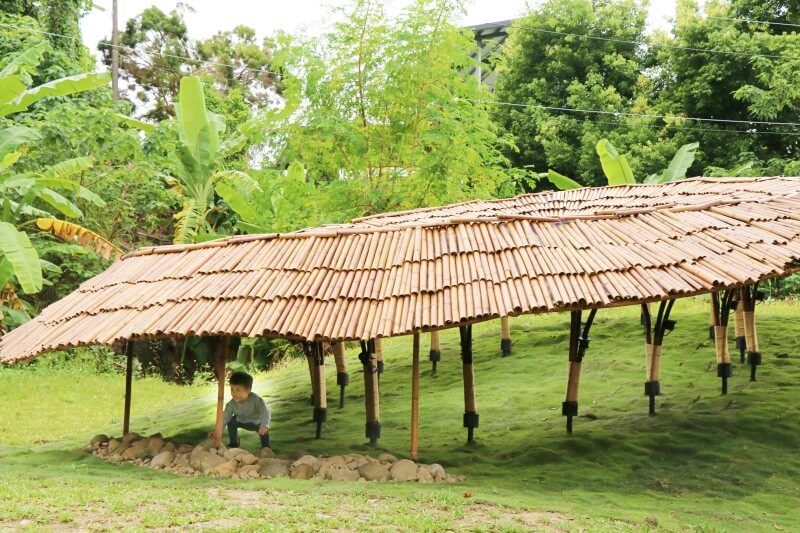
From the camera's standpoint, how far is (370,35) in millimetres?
14789

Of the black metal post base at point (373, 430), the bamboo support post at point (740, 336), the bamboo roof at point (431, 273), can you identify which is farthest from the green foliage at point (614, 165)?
the black metal post base at point (373, 430)

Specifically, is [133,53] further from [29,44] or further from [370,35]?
[370,35]

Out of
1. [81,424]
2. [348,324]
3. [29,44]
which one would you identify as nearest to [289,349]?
[81,424]

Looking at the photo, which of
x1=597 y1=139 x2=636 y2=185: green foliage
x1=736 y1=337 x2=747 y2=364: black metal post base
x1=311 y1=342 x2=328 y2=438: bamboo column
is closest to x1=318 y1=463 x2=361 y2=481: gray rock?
x1=311 y1=342 x2=328 y2=438: bamboo column

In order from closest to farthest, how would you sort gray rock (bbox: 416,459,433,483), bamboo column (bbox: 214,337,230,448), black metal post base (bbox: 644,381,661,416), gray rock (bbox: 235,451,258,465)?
gray rock (bbox: 416,459,433,483)
gray rock (bbox: 235,451,258,465)
bamboo column (bbox: 214,337,230,448)
black metal post base (bbox: 644,381,661,416)

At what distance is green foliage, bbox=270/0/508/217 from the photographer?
14.6m

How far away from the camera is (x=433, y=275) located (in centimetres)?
824

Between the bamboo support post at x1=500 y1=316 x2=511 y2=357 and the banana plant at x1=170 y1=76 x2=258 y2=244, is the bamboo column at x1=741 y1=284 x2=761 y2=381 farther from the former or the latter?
the banana plant at x1=170 y1=76 x2=258 y2=244

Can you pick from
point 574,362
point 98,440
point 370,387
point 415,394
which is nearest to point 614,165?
point 574,362

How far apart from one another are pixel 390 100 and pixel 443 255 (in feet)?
21.9

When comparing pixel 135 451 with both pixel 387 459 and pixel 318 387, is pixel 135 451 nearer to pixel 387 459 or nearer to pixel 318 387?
pixel 318 387

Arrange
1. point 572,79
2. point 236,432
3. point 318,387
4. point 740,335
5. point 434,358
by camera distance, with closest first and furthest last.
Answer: point 236,432
point 318,387
point 740,335
point 434,358
point 572,79

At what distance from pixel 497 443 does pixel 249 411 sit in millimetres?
2556

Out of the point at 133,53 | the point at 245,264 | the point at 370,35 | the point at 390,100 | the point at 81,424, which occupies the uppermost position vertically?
the point at 133,53
